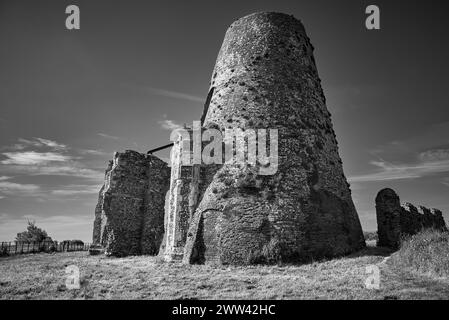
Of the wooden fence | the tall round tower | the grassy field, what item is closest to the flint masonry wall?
the tall round tower

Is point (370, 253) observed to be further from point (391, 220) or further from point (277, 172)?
point (277, 172)

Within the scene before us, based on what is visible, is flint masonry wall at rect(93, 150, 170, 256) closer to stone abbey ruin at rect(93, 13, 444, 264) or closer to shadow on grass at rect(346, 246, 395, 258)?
stone abbey ruin at rect(93, 13, 444, 264)

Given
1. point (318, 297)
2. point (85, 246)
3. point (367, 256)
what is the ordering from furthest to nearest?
1. point (85, 246)
2. point (367, 256)
3. point (318, 297)

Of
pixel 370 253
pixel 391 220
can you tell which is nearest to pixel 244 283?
pixel 370 253

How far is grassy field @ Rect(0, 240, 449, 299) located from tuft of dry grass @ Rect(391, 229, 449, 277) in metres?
0.37

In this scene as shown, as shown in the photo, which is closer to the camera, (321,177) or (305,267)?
(305,267)

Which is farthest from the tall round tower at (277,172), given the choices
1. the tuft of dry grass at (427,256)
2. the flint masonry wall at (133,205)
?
the flint masonry wall at (133,205)

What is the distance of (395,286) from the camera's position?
637 cm

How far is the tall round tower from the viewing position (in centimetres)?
1030

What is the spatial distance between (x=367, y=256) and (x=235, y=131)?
615 centimetres

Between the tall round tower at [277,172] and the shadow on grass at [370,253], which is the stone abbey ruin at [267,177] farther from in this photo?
the shadow on grass at [370,253]

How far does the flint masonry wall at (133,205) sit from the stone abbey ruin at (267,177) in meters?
5.10
